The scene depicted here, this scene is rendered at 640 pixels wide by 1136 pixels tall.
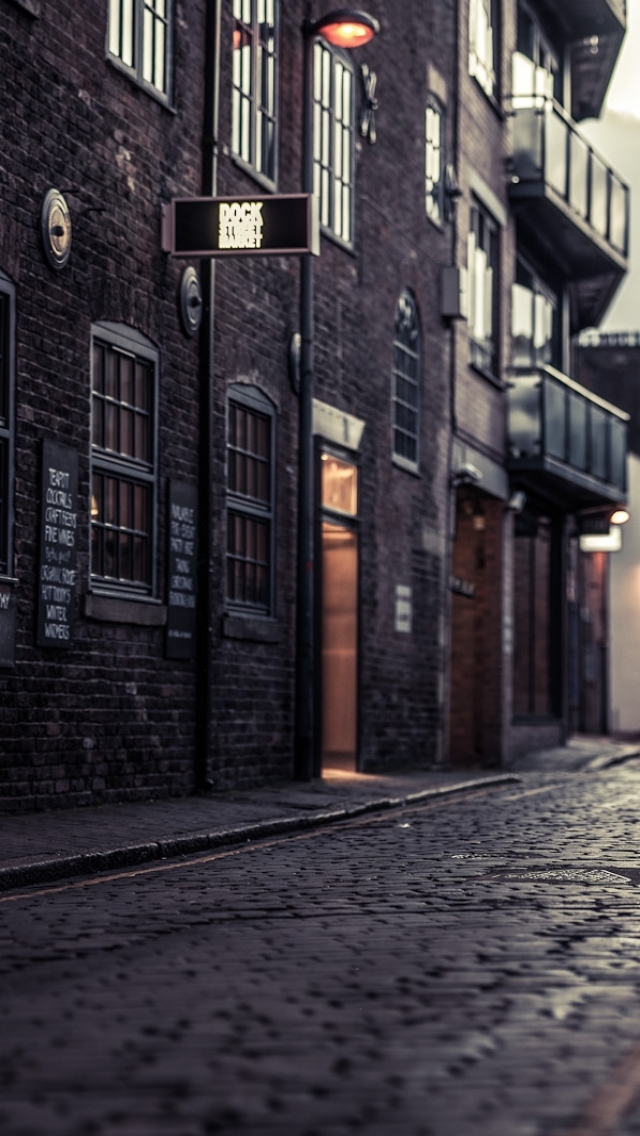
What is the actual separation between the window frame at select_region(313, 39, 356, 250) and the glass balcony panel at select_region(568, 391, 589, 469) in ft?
26.9

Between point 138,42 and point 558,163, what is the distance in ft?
45.7

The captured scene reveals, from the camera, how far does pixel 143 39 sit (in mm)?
14930

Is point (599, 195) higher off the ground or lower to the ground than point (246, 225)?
higher

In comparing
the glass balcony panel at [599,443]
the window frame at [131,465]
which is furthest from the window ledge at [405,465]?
the window frame at [131,465]

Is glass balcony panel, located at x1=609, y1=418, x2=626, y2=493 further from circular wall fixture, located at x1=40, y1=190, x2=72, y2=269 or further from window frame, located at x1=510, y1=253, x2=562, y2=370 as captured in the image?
circular wall fixture, located at x1=40, y1=190, x2=72, y2=269

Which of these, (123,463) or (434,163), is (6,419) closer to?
(123,463)

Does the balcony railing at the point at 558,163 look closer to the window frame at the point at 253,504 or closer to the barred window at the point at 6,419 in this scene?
the window frame at the point at 253,504

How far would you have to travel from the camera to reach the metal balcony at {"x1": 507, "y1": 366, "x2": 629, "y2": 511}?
2681 cm

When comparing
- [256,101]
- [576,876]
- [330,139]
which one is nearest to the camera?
[576,876]

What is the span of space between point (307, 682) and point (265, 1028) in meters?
12.2

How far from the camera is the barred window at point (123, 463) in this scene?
1402cm

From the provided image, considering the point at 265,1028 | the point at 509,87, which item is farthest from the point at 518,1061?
the point at 509,87

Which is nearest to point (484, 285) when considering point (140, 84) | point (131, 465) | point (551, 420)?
point (551, 420)

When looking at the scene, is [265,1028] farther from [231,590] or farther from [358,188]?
[358,188]
